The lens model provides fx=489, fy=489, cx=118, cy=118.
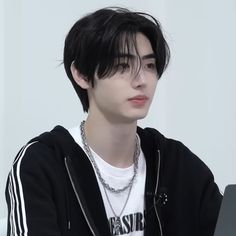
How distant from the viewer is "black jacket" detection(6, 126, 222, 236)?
0.88m

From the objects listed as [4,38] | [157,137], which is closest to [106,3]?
[4,38]

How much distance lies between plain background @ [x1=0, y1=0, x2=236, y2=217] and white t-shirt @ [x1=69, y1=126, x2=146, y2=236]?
2.24ft

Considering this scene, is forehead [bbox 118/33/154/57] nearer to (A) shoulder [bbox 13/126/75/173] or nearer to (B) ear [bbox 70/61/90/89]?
(B) ear [bbox 70/61/90/89]

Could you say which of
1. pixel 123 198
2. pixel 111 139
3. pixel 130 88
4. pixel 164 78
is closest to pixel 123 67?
pixel 130 88

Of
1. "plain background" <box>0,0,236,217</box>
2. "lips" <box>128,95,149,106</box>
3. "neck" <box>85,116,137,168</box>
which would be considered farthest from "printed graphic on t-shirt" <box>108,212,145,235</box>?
"plain background" <box>0,0,236,217</box>

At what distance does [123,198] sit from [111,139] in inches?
5.0

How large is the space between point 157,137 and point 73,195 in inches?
10.3

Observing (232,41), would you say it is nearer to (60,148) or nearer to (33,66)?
(33,66)

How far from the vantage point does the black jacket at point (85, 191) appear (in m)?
0.88

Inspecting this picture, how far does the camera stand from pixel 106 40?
954 mm

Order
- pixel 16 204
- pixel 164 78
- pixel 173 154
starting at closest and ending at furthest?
pixel 16 204 < pixel 173 154 < pixel 164 78

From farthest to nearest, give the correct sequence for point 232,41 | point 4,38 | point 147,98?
point 232,41, point 4,38, point 147,98

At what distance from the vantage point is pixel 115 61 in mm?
946

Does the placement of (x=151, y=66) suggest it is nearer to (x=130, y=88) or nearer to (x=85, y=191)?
A: (x=130, y=88)
